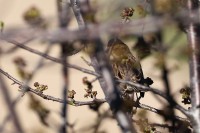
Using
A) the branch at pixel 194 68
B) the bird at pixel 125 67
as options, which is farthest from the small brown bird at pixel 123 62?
the branch at pixel 194 68

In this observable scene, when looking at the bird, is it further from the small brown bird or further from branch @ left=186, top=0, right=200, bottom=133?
branch @ left=186, top=0, right=200, bottom=133

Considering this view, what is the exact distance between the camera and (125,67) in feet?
6.62

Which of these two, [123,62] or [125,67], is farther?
[125,67]

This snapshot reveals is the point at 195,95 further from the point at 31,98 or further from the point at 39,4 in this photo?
the point at 39,4

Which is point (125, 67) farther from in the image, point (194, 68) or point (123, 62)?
point (194, 68)

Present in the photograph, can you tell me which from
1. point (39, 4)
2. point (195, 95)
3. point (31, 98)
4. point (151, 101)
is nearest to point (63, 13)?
point (31, 98)

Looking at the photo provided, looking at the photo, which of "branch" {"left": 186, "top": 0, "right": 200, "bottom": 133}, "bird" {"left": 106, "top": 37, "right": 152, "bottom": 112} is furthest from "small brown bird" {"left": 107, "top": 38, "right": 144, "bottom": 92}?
"branch" {"left": 186, "top": 0, "right": 200, "bottom": 133}

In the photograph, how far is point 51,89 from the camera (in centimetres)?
605

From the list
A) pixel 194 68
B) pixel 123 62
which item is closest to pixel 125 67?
pixel 123 62

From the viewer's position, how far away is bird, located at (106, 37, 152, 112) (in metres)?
1.89

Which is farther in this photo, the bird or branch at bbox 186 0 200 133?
the bird

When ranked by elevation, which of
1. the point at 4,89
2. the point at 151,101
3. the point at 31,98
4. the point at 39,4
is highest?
the point at 39,4

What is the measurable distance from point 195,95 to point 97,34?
0.70 metres

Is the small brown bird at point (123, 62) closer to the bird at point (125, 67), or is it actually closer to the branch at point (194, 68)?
the bird at point (125, 67)
